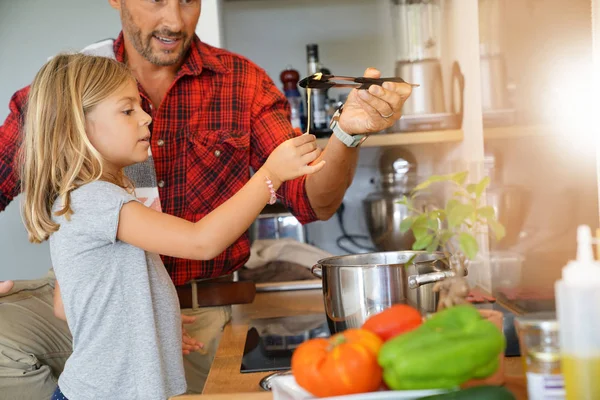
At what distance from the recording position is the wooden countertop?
998mm

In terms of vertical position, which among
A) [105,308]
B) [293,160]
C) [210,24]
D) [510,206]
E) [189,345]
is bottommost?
[189,345]

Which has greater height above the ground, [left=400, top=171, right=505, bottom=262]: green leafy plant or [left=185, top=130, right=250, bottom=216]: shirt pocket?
[left=185, top=130, right=250, bottom=216]: shirt pocket

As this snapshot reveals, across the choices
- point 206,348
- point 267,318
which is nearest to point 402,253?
point 267,318

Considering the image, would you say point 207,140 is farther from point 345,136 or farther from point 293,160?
point 293,160

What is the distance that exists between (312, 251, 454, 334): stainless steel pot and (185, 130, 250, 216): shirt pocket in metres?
0.69

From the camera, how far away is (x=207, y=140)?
5.91 ft

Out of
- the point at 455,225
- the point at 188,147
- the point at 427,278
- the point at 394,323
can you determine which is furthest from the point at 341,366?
the point at 188,147

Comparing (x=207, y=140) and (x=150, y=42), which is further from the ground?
(x=150, y=42)

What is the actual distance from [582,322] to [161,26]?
1.35 metres

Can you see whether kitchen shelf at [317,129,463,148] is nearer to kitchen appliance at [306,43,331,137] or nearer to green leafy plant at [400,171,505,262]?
kitchen appliance at [306,43,331,137]

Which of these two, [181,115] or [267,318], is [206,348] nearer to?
[267,318]

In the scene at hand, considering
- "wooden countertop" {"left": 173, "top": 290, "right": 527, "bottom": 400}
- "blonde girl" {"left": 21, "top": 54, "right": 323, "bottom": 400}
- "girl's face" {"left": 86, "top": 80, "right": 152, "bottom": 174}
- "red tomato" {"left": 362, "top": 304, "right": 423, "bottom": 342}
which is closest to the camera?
"red tomato" {"left": 362, "top": 304, "right": 423, "bottom": 342}

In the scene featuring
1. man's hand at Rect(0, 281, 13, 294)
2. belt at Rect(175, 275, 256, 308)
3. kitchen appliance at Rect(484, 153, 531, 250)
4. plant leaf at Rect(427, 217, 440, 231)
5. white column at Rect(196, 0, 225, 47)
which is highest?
white column at Rect(196, 0, 225, 47)

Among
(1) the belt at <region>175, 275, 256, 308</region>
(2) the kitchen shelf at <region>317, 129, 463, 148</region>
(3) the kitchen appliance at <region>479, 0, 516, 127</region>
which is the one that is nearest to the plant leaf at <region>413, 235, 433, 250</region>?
(3) the kitchen appliance at <region>479, 0, 516, 127</region>
